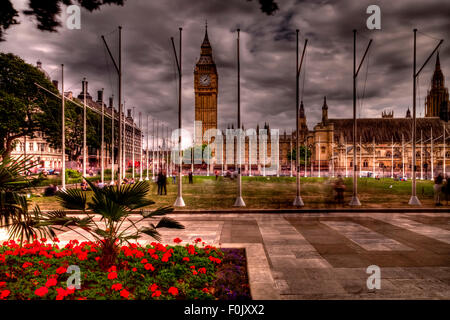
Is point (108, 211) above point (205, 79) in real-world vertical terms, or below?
below

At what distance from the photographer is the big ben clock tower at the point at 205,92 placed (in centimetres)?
11094

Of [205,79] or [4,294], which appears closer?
[4,294]

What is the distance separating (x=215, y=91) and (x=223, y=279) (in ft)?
372

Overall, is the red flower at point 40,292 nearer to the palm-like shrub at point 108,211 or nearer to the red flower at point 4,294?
the red flower at point 4,294

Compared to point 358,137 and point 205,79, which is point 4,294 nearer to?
point 358,137

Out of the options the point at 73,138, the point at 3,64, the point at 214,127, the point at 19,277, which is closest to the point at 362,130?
the point at 214,127

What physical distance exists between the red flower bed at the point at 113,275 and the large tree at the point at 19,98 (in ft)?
109

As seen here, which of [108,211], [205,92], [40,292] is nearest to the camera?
[40,292]

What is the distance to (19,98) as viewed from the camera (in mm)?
33625

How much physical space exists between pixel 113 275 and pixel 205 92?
11259 cm

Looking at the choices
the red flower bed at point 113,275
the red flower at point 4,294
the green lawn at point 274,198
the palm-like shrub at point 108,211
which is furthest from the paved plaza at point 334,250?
the red flower at point 4,294

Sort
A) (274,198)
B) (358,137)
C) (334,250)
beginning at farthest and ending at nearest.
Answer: (358,137)
(274,198)
(334,250)

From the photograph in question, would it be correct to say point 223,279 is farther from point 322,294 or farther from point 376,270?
point 376,270

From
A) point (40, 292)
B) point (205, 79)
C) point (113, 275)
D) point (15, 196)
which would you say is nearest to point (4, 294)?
point (40, 292)
